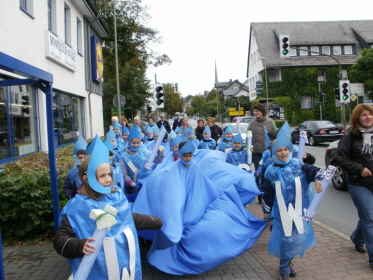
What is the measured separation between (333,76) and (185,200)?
46.7 m

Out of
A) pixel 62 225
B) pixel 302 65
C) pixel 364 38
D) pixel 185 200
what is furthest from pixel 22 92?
pixel 364 38

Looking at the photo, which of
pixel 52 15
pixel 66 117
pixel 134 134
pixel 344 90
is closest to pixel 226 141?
pixel 134 134

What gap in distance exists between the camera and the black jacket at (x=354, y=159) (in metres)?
4.16

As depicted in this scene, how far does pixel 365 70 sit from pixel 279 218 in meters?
41.3

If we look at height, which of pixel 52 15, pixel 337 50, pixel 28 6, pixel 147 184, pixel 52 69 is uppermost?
pixel 337 50

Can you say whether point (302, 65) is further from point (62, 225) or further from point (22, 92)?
point (62, 225)

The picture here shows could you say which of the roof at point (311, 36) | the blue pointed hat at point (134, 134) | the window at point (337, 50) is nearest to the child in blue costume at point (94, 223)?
the blue pointed hat at point (134, 134)

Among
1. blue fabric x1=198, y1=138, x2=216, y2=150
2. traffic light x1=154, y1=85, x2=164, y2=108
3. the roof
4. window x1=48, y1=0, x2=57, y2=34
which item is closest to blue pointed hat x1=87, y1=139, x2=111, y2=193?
blue fabric x1=198, y1=138, x2=216, y2=150

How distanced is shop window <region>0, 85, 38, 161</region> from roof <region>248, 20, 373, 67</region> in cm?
3916

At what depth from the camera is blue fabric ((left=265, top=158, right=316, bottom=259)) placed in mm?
3965

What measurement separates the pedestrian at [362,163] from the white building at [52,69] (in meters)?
5.47

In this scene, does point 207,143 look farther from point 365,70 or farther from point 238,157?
point 365,70

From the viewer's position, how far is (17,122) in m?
10.3

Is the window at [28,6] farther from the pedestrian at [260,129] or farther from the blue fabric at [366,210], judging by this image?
the blue fabric at [366,210]
